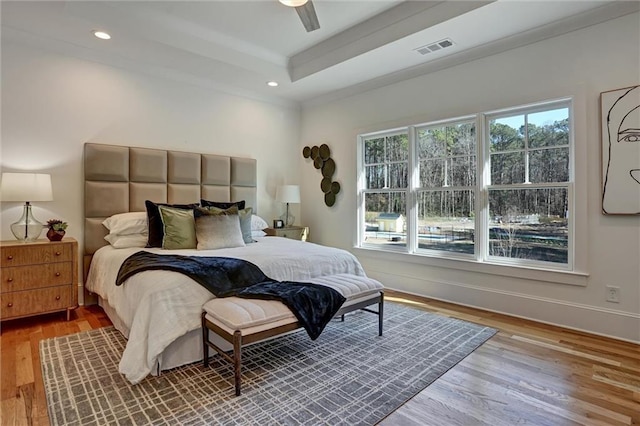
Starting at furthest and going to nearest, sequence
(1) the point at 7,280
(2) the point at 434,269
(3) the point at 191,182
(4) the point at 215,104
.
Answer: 1. (4) the point at 215,104
2. (3) the point at 191,182
3. (2) the point at 434,269
4. (1) the point at 7,280

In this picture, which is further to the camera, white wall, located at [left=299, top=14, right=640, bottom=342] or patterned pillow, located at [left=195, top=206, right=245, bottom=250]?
patterned pillow, located at [left=195, top=206, right=245, bottom=250]

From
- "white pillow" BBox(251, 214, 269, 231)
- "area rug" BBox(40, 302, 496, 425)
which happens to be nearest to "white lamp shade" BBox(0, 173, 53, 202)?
"area rug" BBox(40, 302, 496, 425)

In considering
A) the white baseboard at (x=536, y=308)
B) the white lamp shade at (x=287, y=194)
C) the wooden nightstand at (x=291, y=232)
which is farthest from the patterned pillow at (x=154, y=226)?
the white baseboard at (x=536, y=308)

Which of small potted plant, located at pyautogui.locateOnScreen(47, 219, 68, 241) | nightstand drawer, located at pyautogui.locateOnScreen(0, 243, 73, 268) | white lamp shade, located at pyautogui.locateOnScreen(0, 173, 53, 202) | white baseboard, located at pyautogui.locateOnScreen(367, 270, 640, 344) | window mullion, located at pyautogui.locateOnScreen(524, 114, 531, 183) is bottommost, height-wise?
white baseboard, located at pyautogui.locateOnScreen(367, 270, 640, 344)

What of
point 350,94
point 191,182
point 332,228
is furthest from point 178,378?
point 350,94

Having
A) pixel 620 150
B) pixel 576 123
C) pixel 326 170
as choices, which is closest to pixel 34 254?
pixel 326 170

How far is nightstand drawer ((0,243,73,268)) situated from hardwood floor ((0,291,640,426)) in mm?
594

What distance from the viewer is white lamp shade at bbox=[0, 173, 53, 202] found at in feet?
10.1

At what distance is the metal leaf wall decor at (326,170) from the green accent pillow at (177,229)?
2.18 metres

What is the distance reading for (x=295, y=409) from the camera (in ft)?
6.21

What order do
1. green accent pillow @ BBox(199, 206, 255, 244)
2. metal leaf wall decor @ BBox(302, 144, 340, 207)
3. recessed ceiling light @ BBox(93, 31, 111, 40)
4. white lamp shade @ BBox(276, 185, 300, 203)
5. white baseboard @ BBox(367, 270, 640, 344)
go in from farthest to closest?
metal leaf wall decor @ BBox(302, 144, 340, 207) < white lamp shade @ BBox(276, 185, 300, 203) < green accent pillow @ BBox(199, 206, 255, 244) < recessed ceiling light @ BBox(93, 31, 111, 40) < white baseboard @ BBox(367, 270, 640, 344)

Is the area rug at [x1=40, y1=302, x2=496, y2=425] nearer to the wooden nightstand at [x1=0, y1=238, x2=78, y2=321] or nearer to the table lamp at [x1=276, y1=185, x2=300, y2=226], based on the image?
the wooden nightstand at [x1=0, y1=238, x2=78, y2=321]

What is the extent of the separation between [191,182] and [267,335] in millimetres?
2851

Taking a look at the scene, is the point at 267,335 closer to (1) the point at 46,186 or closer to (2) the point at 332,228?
(1) the point at 46,186
